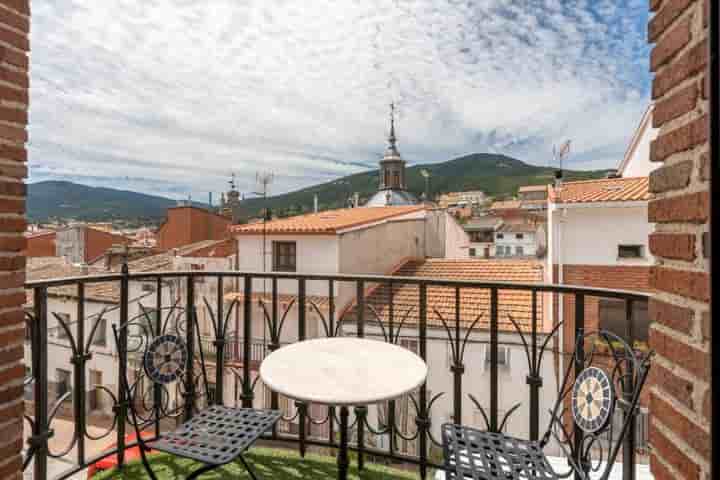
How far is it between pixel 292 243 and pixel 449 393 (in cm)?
650

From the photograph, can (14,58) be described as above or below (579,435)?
above

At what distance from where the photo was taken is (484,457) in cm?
140

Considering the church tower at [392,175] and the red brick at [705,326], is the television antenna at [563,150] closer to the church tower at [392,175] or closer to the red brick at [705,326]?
the red brick at [705,326]

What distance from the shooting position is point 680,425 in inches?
30.9

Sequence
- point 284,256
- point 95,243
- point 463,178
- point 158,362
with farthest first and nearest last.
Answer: point 463,178
point 95,243
point 284,256
point 158,362

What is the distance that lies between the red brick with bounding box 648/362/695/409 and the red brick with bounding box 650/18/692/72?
0.75 m

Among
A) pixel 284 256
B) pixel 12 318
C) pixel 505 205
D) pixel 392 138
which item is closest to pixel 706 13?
pixel 12 318

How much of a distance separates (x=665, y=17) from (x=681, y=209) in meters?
0.48

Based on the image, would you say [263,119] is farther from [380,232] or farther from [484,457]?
[484,457]

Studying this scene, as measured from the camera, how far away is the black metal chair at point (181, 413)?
1488mm

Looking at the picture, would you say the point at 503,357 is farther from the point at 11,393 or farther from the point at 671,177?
the point at 11,393

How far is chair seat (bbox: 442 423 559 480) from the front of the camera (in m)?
1.31

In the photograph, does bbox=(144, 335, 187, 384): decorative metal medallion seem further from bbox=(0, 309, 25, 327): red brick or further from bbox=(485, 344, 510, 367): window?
bbox=(485, 344, 510, 367): window

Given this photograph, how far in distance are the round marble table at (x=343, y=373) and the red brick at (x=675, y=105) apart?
110 centimetres
